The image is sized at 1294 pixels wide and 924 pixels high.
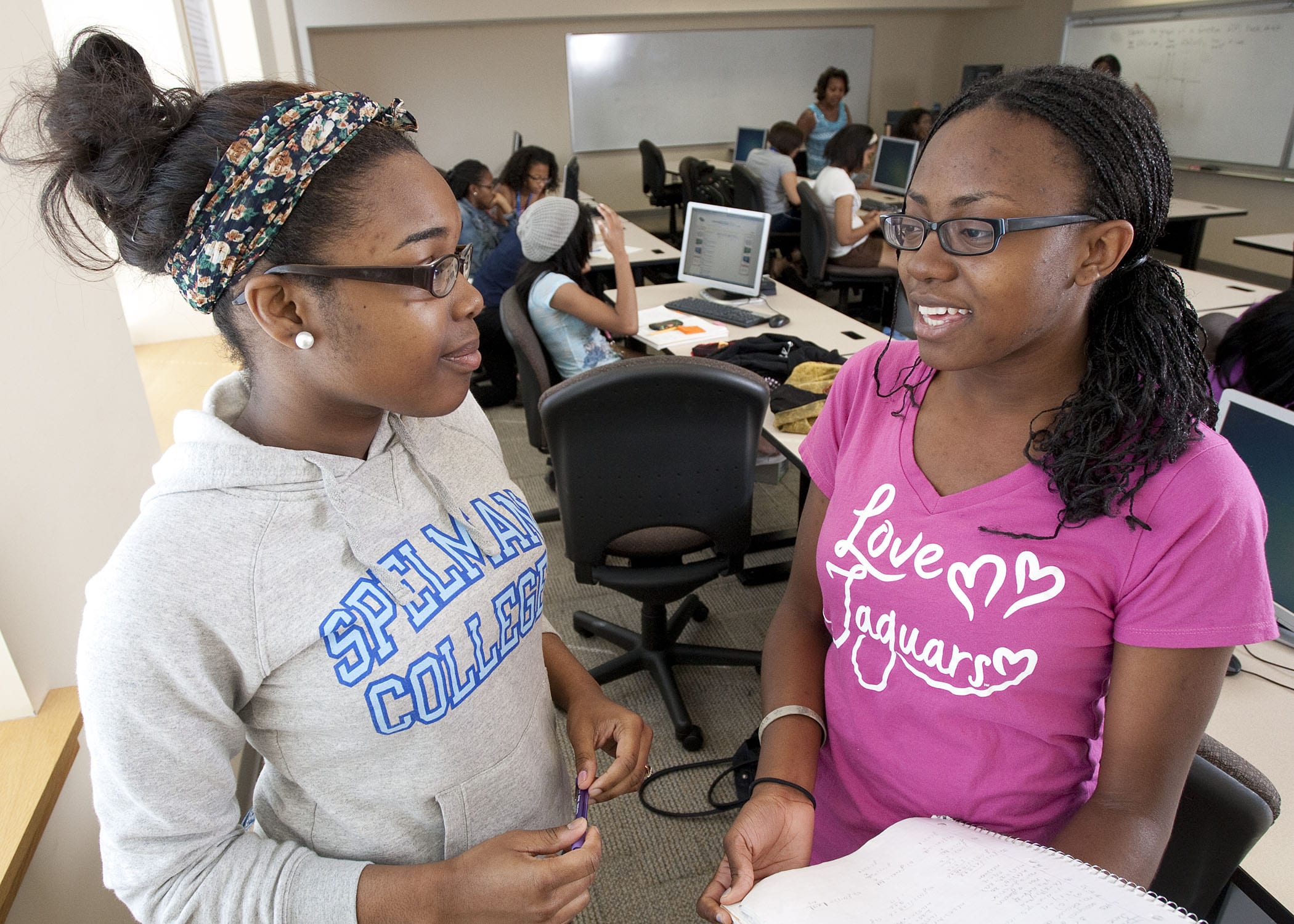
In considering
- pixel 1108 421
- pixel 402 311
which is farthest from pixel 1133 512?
pixel 402 311

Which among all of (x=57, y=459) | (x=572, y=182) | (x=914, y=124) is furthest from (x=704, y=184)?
(x=57, y=459)

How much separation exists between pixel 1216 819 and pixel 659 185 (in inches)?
289

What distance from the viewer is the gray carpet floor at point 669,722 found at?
5.83ft

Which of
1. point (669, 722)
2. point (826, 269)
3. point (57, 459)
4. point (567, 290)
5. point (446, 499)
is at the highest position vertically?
point (446, 499)

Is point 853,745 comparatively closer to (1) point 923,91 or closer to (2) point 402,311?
(2) point 402,311

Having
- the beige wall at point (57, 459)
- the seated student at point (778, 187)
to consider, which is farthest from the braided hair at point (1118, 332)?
the seated student at point (778, 187)

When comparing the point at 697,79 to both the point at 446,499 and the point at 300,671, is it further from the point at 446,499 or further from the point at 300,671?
the point at 300,671

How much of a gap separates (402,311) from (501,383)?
373 centimetres

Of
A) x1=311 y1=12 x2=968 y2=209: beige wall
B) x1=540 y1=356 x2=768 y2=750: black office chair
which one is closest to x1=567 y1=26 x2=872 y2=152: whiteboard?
x1=311 y1=12 x2=968 y2=209: beige wall

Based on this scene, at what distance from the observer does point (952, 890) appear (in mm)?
734

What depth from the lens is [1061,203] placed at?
77 cm

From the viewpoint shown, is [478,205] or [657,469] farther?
[478,205]

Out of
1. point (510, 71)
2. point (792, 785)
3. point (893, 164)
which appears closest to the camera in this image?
point (792, 785)

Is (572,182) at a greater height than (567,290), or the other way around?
(572,182)
